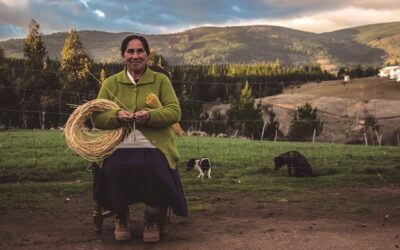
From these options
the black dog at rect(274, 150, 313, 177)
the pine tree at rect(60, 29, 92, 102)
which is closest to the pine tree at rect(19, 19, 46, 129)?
the pine tree at rect(60, 29, 92, 102)

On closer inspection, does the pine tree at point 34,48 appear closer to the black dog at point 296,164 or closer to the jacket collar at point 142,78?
the black dog at point 296,164

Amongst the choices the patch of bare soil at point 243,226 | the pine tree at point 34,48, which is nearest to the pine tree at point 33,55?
the pine tree at point 34,48

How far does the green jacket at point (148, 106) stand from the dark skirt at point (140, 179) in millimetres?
176

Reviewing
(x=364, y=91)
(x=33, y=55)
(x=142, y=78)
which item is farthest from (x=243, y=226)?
(x=364, y=91)

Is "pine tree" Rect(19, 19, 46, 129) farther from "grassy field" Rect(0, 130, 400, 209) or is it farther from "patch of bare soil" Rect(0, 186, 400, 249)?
"patch of bare soil" Rect(0, 186, 400, 249)

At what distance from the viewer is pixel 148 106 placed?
210 inches

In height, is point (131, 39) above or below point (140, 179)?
above

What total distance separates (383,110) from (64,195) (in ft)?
187

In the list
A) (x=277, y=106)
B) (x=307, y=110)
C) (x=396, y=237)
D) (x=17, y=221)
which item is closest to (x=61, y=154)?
(x=17, y=221)

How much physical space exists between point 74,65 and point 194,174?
36.2 meters

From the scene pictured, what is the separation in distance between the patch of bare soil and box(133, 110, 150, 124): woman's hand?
1288mm

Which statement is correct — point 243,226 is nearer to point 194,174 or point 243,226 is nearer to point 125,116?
point 125,116

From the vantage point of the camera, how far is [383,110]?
196ft

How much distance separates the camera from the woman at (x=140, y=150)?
510 centimetres
